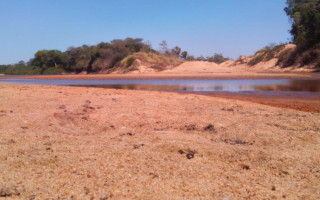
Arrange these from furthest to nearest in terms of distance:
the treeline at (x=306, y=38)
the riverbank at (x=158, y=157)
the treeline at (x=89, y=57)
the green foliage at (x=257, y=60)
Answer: the treeline at (x=89, y=57)
the green foliage at (x=257, y=60)
the treeline at (x=306, y=38)
the riverbank at (x=158, y=157)

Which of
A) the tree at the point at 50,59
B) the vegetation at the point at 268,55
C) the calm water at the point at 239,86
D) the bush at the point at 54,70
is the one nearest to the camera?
the calm water at the point at 239,86

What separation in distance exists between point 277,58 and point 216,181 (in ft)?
129

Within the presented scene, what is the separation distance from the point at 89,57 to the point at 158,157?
178 ft

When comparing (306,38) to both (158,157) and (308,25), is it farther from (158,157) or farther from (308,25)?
(158,157)

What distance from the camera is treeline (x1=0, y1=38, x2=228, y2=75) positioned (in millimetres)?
50000

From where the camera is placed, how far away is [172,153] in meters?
3.52

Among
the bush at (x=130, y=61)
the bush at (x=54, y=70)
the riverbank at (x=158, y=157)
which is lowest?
the riverbank at (x=158, y=157)

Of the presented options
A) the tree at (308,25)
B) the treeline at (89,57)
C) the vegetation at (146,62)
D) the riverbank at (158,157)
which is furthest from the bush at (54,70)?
the riverbank at (158,157)

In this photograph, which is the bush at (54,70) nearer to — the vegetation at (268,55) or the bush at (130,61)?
the bush at (130,61)

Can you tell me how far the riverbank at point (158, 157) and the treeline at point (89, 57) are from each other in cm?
4086

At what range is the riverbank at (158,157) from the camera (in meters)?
2.53

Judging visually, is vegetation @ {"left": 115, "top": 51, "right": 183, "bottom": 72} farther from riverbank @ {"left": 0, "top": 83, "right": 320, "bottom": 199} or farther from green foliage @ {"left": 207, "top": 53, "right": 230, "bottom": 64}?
riverbank @ {"left": 0, "top": 83, "right": 320, "bottom": 199}

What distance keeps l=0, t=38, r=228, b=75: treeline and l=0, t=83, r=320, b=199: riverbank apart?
1609 inches

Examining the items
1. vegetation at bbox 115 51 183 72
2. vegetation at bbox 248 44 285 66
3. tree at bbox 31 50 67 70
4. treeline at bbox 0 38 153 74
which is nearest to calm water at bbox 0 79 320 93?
vegetation at bbox 248 44 285 66
